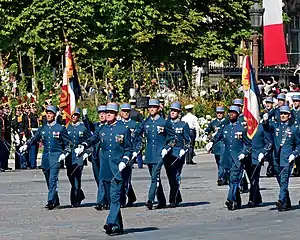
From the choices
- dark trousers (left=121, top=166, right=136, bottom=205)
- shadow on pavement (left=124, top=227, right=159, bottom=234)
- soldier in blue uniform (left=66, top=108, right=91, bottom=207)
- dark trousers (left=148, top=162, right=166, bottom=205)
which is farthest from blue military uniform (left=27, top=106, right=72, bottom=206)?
shadow on pavement (left=124, top=227, right=159, bottom=234)

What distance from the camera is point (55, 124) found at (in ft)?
68.4

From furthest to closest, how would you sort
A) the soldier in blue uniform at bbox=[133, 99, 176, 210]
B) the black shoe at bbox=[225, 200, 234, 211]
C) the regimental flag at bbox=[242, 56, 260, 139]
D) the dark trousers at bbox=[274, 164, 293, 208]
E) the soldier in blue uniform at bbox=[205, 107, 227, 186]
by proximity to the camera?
the soldier in blue uniform at bbox=[205, 107, 227, 186] → the regimental flag at bbox=[242, 56, 260, 139] → the soldier in blue uniform at bbox=[133, 99, 176, 210] → the black shoe at bbox=[225, 200, 234, 211] → the dark trousers at bbox=[274, 164, 293, 208]

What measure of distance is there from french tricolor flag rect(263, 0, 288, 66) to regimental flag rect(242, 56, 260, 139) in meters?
4.23

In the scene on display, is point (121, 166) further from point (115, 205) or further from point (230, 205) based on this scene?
point (230, 205)

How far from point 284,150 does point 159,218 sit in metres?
2.50

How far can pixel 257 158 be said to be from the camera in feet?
69.4

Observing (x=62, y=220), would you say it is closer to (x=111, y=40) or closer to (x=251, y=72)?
(x=251, y=72)

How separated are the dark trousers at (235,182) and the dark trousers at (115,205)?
11.7 feet

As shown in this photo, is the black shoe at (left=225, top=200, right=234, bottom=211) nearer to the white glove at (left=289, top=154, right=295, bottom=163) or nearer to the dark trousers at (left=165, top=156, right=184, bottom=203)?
the dark trousers at (left=165, top=156, right=184, bottom=203)

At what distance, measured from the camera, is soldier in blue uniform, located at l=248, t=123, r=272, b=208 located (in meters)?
20.5

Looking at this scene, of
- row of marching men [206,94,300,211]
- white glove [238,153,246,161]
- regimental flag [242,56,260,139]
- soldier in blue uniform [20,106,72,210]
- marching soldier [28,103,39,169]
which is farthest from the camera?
marching soldier [28,103,39,169]

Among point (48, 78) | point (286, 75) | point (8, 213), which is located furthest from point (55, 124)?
point (286, 75)

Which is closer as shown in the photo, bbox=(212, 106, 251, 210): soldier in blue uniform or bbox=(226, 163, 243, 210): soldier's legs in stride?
bbox=(226, 163, 243, 210): soldier's legs in stride

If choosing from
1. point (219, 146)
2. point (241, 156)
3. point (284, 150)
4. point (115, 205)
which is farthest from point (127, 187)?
point (219, 146)
